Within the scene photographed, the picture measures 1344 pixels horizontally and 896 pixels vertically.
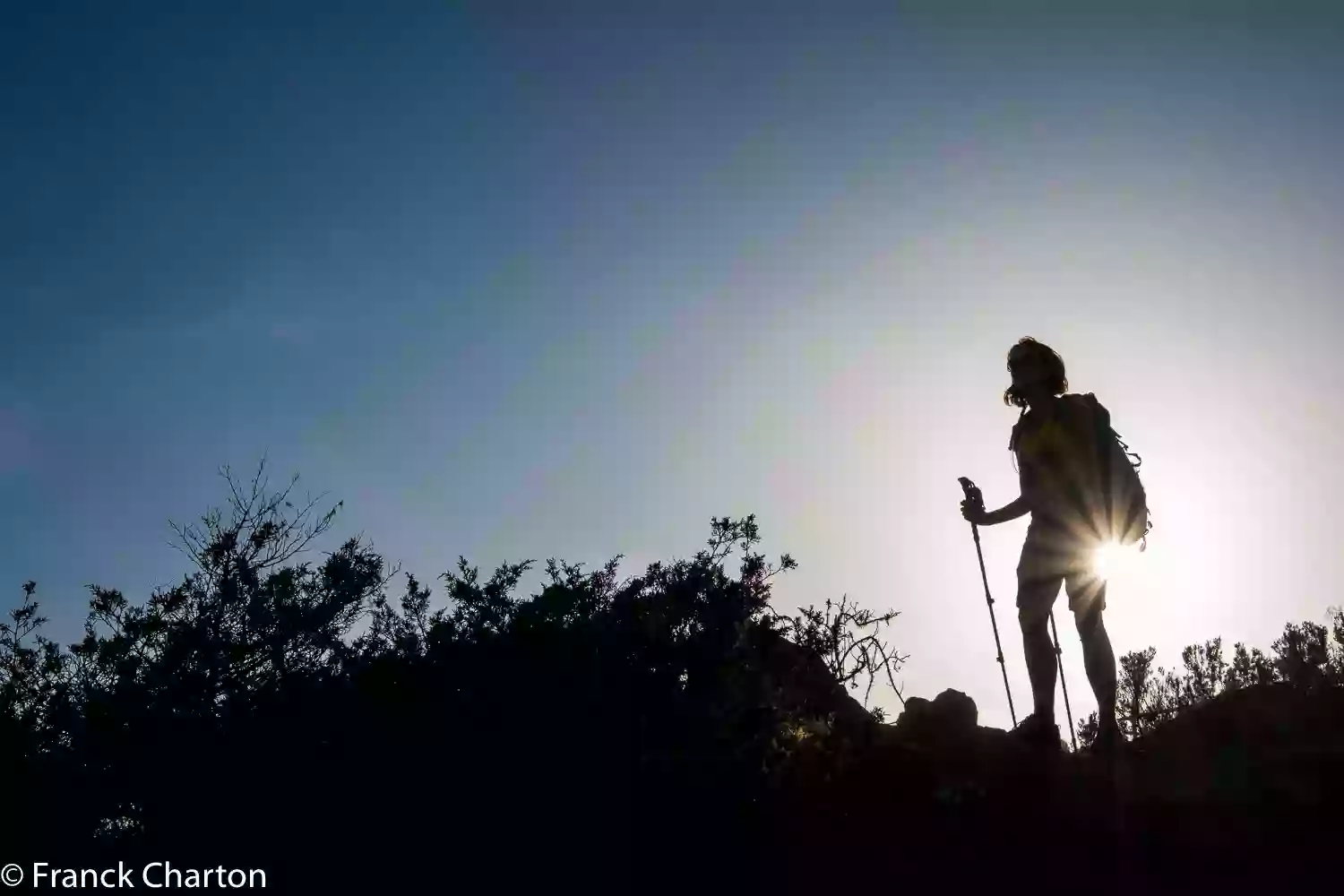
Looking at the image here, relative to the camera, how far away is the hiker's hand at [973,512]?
5.73 metres

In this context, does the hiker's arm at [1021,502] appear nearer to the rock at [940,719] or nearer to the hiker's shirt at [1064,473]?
the hiker's shirt at [1064,473]

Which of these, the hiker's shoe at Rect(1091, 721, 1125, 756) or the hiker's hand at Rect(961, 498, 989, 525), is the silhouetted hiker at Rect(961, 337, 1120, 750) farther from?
the hiker's hand at Rect(961, 498, 989, 525)

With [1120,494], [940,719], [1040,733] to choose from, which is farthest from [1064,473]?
[940,719]

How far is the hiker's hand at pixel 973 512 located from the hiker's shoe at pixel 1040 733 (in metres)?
1.32

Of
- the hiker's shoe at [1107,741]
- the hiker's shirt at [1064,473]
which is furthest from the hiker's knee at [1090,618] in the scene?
the hiker's shoe at [1107,741]

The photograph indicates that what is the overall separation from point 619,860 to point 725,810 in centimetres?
61

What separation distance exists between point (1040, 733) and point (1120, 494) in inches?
60.5

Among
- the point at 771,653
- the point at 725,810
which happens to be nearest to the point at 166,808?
the point at 725,810

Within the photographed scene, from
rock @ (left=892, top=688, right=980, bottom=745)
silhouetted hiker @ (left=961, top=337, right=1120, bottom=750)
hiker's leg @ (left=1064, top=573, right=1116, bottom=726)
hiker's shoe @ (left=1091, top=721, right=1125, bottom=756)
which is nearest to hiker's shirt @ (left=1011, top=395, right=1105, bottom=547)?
silhouetted hiker @ (left=961, top=337, right=1120, bottom=750)

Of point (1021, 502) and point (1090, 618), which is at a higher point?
point (1021, 502)

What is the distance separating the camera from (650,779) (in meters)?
4.59

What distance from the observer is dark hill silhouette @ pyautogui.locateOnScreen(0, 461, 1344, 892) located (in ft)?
13.3

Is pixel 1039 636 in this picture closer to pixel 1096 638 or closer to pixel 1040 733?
pixel 1096 638

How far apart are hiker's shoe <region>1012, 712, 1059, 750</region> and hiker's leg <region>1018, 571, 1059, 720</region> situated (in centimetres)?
13
